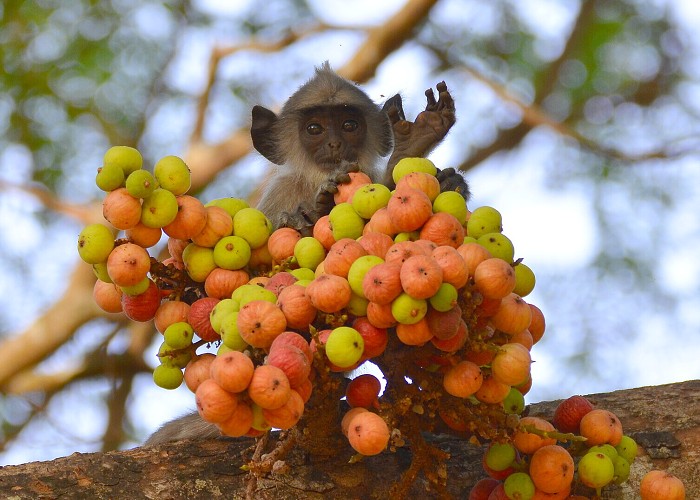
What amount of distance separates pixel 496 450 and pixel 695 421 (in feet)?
4.53

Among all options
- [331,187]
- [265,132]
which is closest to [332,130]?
[265,132]

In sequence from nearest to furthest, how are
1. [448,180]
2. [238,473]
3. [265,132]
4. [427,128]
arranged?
[238,473] → [448,180] → [427,128] → [265,132]

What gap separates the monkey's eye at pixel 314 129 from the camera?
612 cm

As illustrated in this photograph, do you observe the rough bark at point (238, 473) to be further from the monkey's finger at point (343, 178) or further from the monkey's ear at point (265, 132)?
the monkey's ear at point (265, 132)

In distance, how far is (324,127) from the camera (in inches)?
243

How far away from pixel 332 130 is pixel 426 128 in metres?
2.02

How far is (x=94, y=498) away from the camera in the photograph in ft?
11.1

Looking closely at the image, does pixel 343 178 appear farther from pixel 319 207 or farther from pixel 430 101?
pixel 430 101

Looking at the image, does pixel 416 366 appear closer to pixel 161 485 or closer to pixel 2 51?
pixel 161 485

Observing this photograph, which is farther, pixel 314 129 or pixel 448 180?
pixel 314 129

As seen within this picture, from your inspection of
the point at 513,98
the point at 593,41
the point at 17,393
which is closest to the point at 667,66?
the point at 593,41

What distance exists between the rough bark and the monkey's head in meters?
2.48

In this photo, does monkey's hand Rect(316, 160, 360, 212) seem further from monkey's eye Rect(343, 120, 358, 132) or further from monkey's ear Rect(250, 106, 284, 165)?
monkey's ear Rect(250, 106, 284, 165)

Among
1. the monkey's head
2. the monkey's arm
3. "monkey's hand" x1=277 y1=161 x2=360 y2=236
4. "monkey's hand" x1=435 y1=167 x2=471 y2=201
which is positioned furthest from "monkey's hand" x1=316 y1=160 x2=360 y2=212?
the monkey's head
